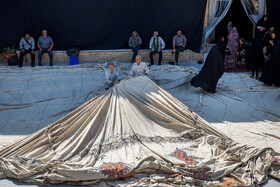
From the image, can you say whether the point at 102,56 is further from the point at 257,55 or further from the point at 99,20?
the point at 257,55

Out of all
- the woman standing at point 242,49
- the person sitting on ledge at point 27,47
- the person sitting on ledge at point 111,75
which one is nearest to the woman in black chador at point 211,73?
the person sitting on ledge at point 111,75

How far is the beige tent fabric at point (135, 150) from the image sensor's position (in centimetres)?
385

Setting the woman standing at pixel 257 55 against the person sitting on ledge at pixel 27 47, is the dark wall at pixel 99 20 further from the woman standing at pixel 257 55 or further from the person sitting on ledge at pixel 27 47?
the woman standing at pixel 257 55

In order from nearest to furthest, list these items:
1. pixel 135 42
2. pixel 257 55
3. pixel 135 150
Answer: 1. pixel 135 150
2. pixel 257 55
3. pixel 135 42

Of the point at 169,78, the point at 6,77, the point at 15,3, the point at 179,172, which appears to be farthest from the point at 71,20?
the point at 179,172

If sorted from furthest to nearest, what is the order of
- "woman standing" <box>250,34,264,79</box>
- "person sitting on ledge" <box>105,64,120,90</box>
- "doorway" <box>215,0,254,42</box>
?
"doorway" <box>215,0,254,42</box> < "woman standing" <box>250,34,264,79</box> < "person sitting on ledge" <box>105,64,120,90</box>

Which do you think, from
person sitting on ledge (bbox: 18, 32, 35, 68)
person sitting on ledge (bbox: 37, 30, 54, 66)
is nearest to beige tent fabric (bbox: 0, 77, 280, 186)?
person sitting on ledge (bbox: 37, 30, 54, 66)

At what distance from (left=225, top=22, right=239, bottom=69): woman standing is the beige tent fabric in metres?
3.74

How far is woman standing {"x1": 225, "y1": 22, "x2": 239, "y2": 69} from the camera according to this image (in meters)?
8.12

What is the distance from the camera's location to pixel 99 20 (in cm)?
851

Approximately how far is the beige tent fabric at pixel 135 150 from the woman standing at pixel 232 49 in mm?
3741

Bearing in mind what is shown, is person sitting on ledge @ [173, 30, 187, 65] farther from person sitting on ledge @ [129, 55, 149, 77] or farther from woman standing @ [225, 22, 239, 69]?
person sitting on ledge @ [129, 55, 149, 77]

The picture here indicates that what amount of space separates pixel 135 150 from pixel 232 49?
484cm

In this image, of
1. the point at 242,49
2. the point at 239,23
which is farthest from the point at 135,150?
the point at 239,23
